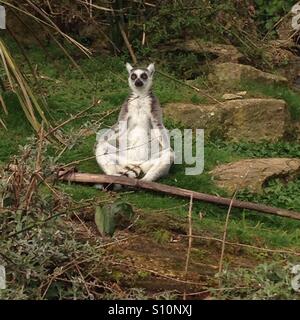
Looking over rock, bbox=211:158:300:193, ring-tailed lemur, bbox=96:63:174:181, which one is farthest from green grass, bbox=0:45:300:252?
ring-tailed lemur, bbox=96:63:174:181

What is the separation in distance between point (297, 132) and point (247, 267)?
524cm

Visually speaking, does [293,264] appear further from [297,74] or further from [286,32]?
[286,32]

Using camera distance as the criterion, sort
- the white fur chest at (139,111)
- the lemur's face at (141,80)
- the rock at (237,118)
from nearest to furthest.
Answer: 1. the white fur chest at (139,111)
2. the lemur's face at (141,80)
3. the rock at (237,118)

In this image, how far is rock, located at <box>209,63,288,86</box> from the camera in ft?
40.0

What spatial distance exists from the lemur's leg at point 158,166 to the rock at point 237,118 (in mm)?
1759

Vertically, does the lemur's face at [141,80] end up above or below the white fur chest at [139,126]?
above

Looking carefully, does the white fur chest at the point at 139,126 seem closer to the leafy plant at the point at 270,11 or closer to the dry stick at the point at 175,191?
the dry stick at the point at 175,191

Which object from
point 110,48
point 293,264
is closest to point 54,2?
point 110,48

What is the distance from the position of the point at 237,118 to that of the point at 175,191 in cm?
322

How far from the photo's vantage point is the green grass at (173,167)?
297 inches

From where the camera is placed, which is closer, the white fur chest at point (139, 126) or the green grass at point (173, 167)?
the green grass at point (173, 167)

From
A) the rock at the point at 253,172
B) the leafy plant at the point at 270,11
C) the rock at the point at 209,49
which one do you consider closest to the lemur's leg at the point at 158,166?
the rock at the point at 253,172

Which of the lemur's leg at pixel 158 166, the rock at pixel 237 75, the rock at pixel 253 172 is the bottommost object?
the rock at pixel 253 172

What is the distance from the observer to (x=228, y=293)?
17.9 ft
